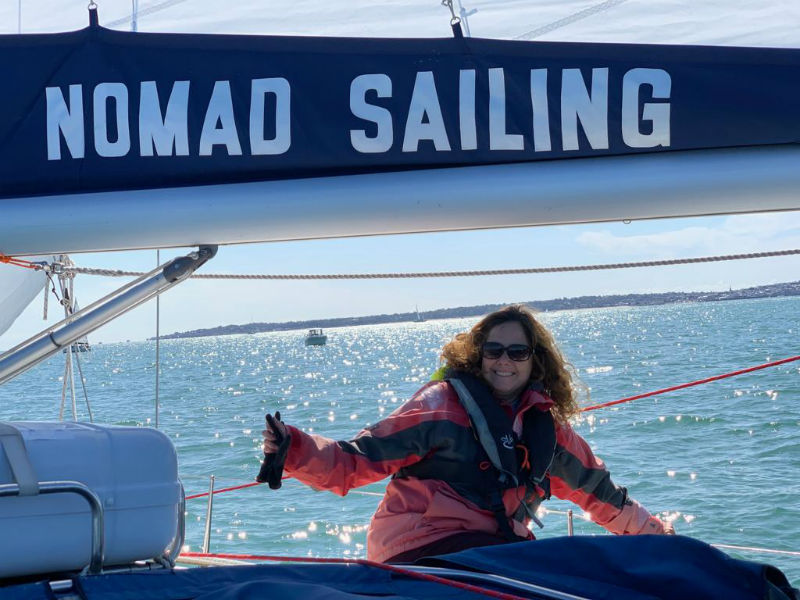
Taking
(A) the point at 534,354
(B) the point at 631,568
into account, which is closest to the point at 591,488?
(A) the point at 534,354

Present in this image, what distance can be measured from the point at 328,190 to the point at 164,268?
0.38 meters

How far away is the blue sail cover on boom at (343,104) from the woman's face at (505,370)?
586 millimetres

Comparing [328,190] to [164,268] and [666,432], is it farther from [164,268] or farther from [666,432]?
[666,432]

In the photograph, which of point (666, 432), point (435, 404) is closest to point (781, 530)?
point (666, 432)

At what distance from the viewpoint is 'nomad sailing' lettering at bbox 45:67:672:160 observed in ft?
5.07

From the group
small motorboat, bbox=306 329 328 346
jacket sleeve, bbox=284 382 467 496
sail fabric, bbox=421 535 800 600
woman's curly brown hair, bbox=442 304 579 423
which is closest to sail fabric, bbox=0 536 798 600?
sail fabric, bbox=421 535 800 600

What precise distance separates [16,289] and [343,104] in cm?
119

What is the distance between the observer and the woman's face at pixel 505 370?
6.64ft

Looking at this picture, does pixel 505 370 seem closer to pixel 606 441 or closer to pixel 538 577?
pixel 538 577

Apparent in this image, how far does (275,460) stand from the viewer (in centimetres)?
158

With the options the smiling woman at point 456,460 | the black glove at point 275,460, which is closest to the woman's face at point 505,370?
the smiling woman at point 456,460

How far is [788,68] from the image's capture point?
1.55 metres

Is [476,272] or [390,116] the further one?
[476,272]

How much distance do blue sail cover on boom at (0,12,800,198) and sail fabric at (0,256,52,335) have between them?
2.32 ft
